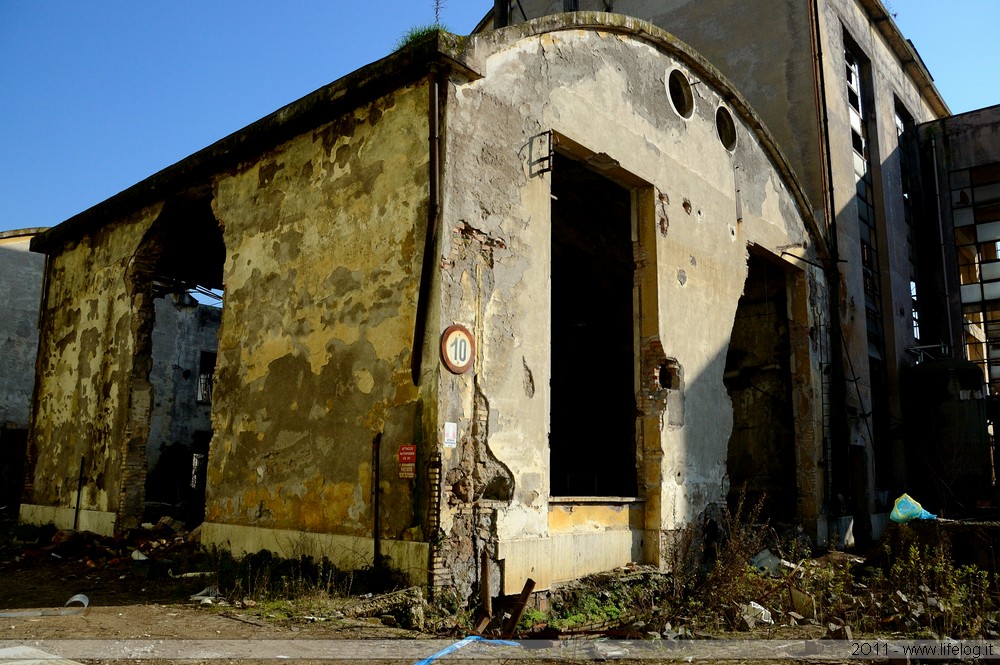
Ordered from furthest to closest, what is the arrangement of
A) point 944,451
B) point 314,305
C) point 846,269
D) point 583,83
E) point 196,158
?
point 944,451
point 846,269
point 196,158
point 583,83
point 314,305

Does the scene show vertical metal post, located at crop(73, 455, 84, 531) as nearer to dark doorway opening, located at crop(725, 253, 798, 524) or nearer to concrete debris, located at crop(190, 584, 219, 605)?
concrete debris, located at crop(190, 584, 219, 605)

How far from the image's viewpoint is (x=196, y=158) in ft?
35.1

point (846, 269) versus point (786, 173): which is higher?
point (786, 173)

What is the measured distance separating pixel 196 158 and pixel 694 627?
8.45 meters

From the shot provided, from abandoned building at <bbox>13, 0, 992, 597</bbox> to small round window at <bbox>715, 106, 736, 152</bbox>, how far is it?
0.04 m

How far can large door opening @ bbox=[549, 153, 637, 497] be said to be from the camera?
49.6 ft

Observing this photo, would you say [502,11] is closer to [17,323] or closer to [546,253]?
[546,253]

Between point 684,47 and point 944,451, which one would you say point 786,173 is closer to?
point 684,47

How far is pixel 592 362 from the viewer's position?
1645cm

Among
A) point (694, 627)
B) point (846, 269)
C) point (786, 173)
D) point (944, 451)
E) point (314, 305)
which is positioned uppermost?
point (786, 173)

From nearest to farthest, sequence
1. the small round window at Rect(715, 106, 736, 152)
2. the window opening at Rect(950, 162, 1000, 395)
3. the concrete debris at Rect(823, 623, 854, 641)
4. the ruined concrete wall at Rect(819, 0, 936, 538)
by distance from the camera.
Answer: the concrete debris at Rect(823, 623, 854, 641) < the small round window at Rect(715, 106, 736, 152) < the ruined concrete wall at Rect(819, 0, 936, 538) < the window opening at Rect(950, 162, 1000, 395)

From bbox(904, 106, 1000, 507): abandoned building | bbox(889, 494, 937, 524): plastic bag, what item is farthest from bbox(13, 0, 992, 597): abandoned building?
bbox(904, 106, 1000, 507): abandoned building

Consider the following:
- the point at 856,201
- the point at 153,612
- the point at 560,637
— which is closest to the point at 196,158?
the point at 153,612

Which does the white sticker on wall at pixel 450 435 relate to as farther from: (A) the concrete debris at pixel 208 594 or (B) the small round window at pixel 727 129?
(B) the small round window at pixel 727 129
